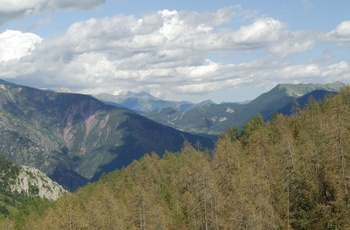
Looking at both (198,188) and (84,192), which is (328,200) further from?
(84,192)

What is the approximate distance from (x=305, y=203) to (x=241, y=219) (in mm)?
14208

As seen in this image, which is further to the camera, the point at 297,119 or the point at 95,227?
the point at 297,119

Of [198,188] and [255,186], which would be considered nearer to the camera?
[255,186]

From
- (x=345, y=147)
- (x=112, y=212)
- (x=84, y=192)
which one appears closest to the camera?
(x=345, y=147)

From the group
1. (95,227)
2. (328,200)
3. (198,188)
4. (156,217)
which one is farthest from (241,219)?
(95,227)

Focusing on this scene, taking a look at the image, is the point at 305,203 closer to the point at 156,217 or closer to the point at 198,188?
the point at 198,188

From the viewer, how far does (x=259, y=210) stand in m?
53.2

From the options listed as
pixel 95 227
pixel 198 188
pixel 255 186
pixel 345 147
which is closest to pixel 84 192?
pixel 95 227

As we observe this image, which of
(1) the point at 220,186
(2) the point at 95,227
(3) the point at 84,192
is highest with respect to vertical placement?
(1) the point at 220,186

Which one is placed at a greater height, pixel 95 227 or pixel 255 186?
pixel 255 186

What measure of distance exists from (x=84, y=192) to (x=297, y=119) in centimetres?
9857

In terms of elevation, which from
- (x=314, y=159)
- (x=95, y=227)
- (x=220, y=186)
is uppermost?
(x=314, y=159)

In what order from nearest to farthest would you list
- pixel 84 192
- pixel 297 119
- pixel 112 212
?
pixel 112 212, pixel 297 119, pixel 84 192

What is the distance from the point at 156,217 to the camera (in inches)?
2938
